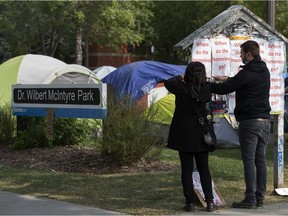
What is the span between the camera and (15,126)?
41.3 ft

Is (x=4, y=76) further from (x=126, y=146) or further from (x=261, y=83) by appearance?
(x=261, y=83)

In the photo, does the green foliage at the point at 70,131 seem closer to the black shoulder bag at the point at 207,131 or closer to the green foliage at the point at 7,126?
the green foliage at the point at 7,126

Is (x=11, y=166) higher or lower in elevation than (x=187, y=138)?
lower

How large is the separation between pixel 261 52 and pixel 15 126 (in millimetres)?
6703

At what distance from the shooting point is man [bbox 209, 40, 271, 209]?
673cm

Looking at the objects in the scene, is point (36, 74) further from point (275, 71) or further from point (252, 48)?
point (252, 48)

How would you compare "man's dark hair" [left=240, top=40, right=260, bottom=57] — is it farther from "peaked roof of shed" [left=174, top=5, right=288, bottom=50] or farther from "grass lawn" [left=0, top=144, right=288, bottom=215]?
"grass lawn" [left=0, top=144, right=288, bottom=215]

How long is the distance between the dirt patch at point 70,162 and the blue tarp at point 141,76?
4.00 m

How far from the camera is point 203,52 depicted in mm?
7332

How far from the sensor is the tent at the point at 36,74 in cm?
1491

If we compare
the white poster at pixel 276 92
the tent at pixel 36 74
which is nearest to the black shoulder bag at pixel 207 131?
the white poster at pixel 276 92

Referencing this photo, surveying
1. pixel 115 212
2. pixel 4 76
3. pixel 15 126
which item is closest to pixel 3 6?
pixel 4 76

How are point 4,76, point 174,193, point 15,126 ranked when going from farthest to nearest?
1. point 4,76
2. point 15,126
3. point 174,193

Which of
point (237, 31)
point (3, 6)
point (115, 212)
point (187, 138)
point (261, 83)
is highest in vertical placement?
point (3, 6)
